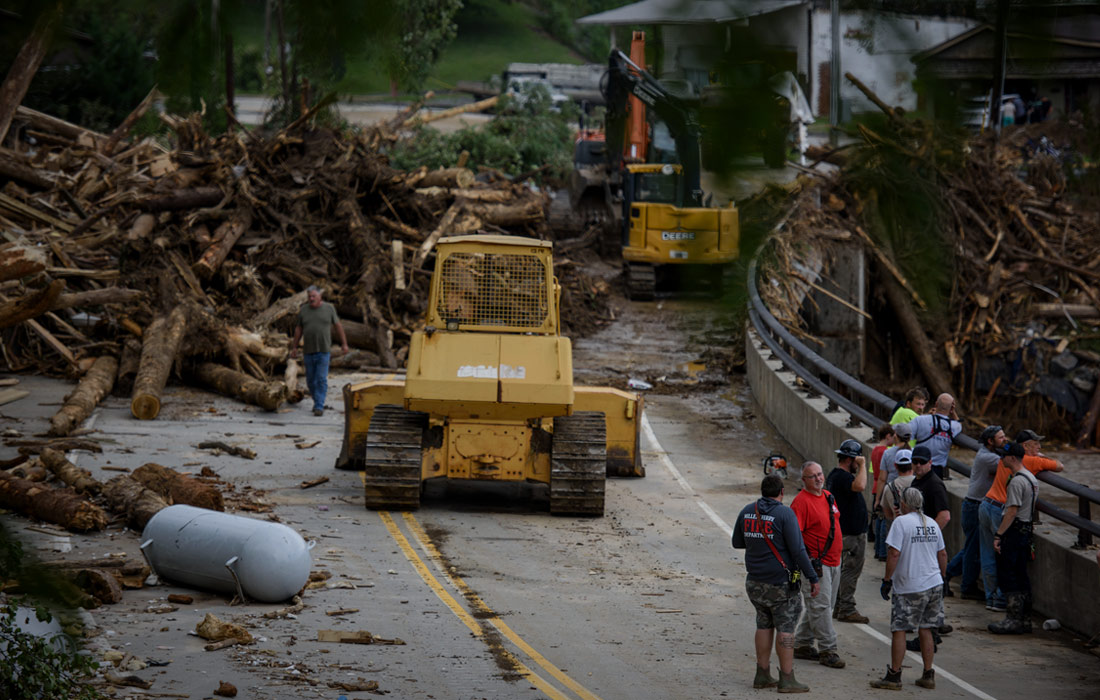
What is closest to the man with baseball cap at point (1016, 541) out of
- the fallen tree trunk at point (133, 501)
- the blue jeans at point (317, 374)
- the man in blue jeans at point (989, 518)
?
the man in blue jeans at point (989, 518)

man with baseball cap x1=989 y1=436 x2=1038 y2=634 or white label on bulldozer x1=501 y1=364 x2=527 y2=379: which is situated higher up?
white label on bulldozer x1=501 y1=364 x2=527 y2=379

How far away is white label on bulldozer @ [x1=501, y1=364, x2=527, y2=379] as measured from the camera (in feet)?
45.6

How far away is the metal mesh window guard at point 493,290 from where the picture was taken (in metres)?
14.7

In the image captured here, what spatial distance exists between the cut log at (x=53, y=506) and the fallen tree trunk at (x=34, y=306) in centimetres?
191

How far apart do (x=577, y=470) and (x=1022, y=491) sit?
4756 millimetres

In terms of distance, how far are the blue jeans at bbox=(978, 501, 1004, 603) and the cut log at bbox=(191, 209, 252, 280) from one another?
15556 mm

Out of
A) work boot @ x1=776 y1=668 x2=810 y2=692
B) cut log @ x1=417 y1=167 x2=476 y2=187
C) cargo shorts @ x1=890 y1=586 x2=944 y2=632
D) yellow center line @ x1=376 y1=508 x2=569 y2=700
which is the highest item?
cut log @ x1=417 y1=167 x2=476 y2=187

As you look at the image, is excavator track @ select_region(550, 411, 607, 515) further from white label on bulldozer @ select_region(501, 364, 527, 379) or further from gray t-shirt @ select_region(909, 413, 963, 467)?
gray t-shirt @ select_region(909, 413, 963, 467)

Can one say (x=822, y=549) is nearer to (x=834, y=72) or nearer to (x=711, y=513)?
(x=711, y=513)

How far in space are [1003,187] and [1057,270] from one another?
2153 mm

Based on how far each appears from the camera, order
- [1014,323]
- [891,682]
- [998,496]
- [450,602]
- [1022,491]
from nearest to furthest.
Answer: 1. [891,682]
2. [450,602]
3. [1022,491]
4. [998,496]
5. [1014,323]

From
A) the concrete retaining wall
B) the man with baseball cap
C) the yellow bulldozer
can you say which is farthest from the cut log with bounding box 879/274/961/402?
the man with baseball cap

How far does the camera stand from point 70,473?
46.4ft

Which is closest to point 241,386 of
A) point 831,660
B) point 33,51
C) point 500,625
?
point 500,625
